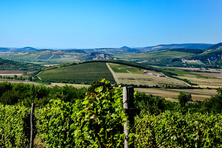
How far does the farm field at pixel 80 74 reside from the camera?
118981mm

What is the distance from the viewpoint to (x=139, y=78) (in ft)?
380

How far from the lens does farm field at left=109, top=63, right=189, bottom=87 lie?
106 m

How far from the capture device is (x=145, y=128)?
45.1 ft

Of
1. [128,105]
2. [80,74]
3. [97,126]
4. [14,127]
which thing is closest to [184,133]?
[97,126]

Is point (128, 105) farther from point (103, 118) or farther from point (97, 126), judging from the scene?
point (97, 126)

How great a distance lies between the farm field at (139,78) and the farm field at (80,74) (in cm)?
624

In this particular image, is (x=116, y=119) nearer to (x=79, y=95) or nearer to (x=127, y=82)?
(x=79, y=95)

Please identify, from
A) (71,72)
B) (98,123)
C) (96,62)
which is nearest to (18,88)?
(98,123)

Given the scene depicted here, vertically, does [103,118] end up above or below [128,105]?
below

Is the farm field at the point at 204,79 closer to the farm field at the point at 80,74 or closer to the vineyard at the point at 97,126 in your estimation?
the farm field at the point at 80,74

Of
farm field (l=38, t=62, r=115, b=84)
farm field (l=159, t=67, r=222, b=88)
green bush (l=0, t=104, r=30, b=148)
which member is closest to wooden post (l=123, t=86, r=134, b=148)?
green bush (l=0, t=104, r=30, b=148)

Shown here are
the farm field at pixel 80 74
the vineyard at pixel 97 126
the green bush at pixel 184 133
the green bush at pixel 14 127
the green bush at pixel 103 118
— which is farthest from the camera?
the farm field at pixel 80 74

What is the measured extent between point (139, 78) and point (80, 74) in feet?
124

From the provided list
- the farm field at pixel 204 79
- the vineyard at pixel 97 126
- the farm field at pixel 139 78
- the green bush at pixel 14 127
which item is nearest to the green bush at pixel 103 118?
the vineyard at pixel 97 126
